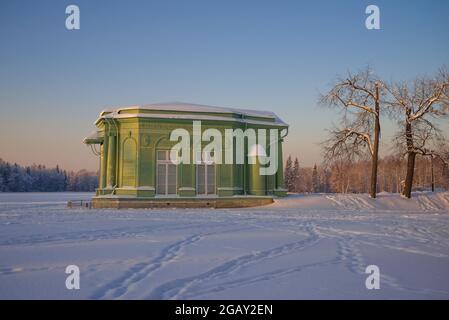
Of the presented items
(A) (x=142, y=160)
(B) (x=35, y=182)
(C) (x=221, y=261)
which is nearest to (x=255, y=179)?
(A) (x=142, y=160)

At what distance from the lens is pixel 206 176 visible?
22812 mm

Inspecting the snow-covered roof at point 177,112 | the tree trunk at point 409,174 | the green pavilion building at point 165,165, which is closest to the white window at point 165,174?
the green pavilion building at point 165,165

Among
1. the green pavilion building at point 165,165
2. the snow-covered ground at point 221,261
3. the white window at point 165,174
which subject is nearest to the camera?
the snow-covered ground at point 221,261

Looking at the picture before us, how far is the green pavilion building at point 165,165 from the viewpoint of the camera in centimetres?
2172

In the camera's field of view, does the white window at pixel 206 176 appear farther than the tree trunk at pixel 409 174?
No

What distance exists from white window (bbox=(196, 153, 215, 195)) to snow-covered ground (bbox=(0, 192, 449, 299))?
452 inches

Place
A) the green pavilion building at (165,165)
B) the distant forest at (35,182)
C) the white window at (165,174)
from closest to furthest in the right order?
1. the green pavilion building at (165,165)
2. the white window at (165,174)
3. the distant forest at (35,182)

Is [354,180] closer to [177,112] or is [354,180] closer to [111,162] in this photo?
[177,112]

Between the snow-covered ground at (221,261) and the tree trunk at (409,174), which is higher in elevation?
the tree trunk at (409,174)

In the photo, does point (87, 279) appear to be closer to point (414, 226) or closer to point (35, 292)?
point (35, 292)

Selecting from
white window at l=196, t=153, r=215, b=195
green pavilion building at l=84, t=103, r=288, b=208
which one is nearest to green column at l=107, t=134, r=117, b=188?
green pavilion building at l=84, t=103, r=288, b=208

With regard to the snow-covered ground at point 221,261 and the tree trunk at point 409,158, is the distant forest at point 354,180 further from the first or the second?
the snow-covered ground at point 221,261

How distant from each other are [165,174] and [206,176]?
2351 mm
